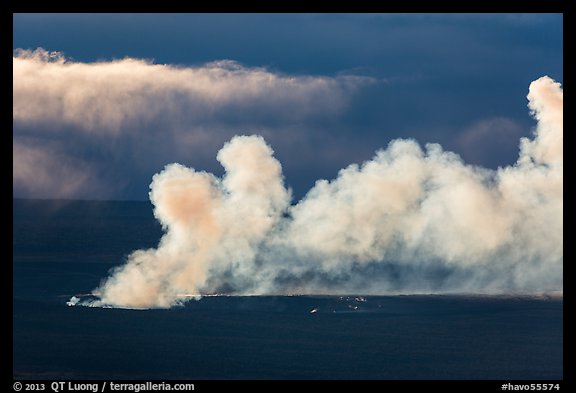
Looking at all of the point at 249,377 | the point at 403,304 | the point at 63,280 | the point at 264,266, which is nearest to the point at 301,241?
the point at 264,266

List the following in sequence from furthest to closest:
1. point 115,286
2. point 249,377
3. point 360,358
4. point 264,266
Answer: point 115,286
point 264,266
point 360,358
point 249,377

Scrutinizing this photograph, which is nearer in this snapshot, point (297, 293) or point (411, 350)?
point (411, 350)

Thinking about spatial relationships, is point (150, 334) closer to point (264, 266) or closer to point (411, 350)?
point (264, 266)

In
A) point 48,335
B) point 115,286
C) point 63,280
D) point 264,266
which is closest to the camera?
point 48,335
